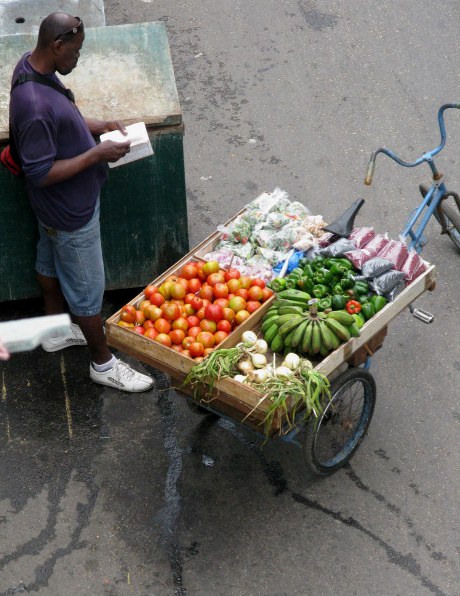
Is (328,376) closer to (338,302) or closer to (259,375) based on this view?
(338,302)

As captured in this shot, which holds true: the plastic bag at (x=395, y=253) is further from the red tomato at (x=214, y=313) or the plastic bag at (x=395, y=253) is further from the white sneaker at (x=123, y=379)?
the white sneaker at (x=123, y=379)

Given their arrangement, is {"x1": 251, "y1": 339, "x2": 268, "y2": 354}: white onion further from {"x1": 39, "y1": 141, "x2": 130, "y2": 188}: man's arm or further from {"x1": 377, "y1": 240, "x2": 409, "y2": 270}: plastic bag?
{"x1": 39, "y1": 141, "x2": 130, "y2": 188}: man's arm

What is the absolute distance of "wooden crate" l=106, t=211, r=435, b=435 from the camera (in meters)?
4.22

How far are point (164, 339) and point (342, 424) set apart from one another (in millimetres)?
1386

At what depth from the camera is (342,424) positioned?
526cm

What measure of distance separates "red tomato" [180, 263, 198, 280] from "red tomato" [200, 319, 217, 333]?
1.35ft


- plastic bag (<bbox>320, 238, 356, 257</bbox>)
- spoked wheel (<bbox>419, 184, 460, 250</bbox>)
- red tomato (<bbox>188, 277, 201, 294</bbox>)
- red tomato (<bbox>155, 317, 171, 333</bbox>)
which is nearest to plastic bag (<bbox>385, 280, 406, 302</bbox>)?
plastic bag (<bbox>320, 238, 356, 257</bbox>)

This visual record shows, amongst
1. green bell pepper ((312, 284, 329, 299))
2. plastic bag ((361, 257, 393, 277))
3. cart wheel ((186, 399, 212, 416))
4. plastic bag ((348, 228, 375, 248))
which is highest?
plastic bag ((348, 228, 375, 248))

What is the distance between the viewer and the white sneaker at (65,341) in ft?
19.5

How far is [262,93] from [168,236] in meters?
3.15

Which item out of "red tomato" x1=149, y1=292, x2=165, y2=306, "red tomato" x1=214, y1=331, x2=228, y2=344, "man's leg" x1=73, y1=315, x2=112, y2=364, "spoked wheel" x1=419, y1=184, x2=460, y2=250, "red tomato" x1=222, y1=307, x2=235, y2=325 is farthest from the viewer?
"spoked wheel" x1=419, y1=184, x2=460, y2=250

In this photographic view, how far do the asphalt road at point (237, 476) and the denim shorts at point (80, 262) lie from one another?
2.42 ft

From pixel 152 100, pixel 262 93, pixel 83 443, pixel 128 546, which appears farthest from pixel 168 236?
pixel 262 93

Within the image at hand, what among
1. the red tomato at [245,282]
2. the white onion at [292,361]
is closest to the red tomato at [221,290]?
the red tomato at [245,282]
